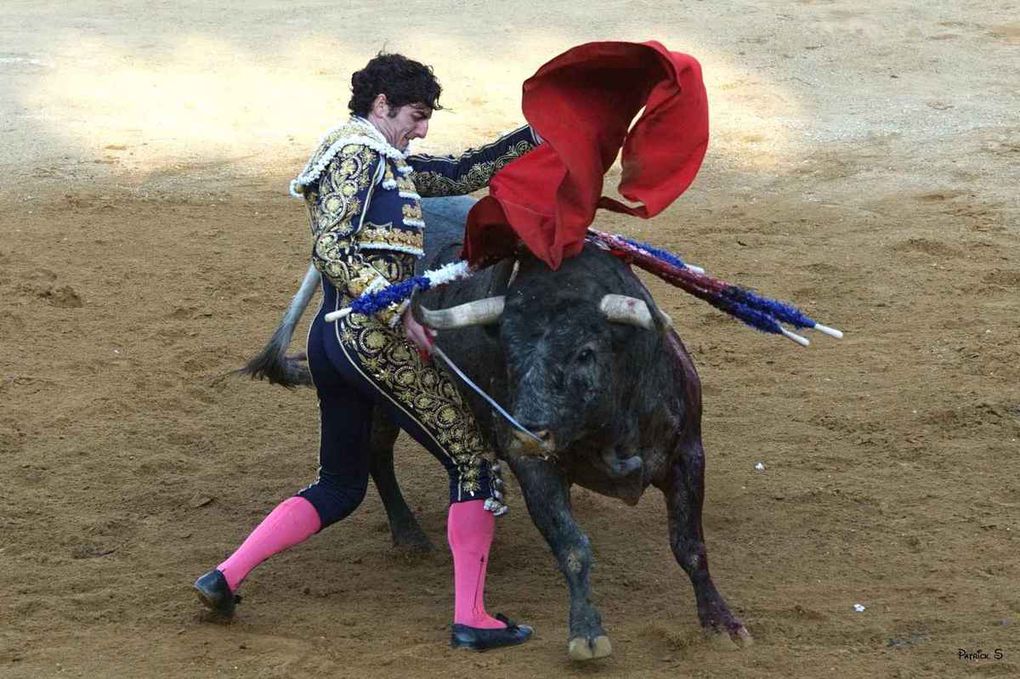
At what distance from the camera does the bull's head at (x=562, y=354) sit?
4.07m

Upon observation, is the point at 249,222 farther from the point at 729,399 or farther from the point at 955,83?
the point at 955,83

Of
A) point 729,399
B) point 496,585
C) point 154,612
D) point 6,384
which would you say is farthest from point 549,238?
point 6,384

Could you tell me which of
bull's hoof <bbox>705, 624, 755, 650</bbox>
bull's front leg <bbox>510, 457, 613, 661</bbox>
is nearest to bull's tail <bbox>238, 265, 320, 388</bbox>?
bull's front leg <bbox>510, 457, 613, 661</bbox>

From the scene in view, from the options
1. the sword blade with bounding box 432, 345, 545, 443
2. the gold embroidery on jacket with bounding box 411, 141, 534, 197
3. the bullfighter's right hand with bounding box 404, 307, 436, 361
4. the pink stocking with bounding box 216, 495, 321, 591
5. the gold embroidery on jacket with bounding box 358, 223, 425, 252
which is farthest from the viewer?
the gold embroidery on jacket with bounding box 411, 141, 534, 197

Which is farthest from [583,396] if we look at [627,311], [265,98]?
[265,98]

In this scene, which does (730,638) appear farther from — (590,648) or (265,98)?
(265,98)

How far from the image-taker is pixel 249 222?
29.9 feet

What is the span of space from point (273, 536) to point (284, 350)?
3.69ft

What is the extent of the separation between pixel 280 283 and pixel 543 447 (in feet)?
14.4

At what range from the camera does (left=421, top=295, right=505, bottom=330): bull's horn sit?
4.27 metres

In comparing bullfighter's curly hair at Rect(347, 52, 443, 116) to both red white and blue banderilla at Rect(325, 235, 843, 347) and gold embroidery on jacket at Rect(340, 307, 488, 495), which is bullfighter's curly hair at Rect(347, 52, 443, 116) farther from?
gold embroidery on jacket at Rect(340, 307, 488, 495)

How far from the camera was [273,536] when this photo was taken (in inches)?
183

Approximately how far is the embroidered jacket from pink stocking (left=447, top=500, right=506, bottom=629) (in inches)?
27.1

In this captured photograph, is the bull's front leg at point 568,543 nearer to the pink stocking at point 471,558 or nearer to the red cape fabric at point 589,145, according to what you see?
the pink stocking at point 471,558
